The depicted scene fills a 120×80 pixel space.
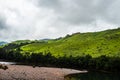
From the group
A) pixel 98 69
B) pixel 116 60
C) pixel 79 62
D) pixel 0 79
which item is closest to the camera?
pixel 0 79

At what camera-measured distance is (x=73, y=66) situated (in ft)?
634

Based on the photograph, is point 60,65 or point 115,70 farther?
point 60,65

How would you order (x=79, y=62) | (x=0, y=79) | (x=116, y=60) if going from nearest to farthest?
(x=0, y=79) → (x=116, y=60) → (x=79, y=62)

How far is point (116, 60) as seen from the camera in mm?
165500

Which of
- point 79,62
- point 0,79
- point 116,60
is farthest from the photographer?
point 79,62

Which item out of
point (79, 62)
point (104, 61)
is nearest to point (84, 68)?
point (79, 62)

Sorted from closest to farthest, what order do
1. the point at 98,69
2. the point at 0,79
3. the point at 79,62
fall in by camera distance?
the point at 0,79
the point at 98,69
the point at 79,62

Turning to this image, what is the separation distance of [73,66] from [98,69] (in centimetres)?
2281

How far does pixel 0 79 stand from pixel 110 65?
4812 inches

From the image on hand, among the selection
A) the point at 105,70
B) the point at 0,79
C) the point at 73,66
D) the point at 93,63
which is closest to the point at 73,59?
the point at 73,66

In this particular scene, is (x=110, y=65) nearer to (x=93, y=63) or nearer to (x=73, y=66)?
(x=93, y=63)

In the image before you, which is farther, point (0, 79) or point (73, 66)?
point (73, 66)

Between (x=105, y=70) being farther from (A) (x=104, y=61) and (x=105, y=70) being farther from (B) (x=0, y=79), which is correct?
(B) (x=0, y=79)

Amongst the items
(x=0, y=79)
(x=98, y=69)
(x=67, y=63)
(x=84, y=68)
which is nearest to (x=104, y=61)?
(x=98, y=69)
